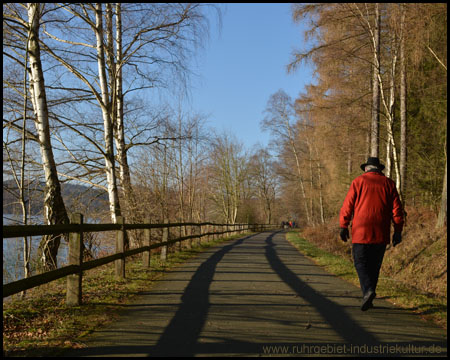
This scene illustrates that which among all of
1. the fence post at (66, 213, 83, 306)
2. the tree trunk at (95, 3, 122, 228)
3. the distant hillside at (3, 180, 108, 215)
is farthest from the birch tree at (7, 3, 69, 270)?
the fence post at (66, 213, 83, 306)

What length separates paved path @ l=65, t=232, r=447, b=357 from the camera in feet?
12.7

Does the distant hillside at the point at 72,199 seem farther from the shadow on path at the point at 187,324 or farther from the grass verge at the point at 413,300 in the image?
the grass verge at the point at 413,300

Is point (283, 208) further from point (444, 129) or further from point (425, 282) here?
point (425, 282)

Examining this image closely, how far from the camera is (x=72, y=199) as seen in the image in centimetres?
1267

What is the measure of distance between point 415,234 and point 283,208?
6373cm

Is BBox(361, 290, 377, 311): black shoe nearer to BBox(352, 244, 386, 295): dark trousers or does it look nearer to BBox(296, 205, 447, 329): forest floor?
BBox(352, 244, 386, 295): dark trousers

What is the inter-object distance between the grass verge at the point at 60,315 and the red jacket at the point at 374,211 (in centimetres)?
345

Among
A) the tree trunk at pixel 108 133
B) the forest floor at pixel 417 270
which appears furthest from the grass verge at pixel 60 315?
the tree trunk at pixel 108 133

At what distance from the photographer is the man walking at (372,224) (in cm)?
545

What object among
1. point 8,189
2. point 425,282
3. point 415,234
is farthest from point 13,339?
point 415,234

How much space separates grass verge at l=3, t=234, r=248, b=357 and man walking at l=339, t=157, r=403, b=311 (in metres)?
3.35

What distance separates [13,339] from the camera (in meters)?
4.17

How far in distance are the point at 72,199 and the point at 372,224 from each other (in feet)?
32.7

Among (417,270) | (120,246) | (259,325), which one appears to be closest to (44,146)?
(120,246)
